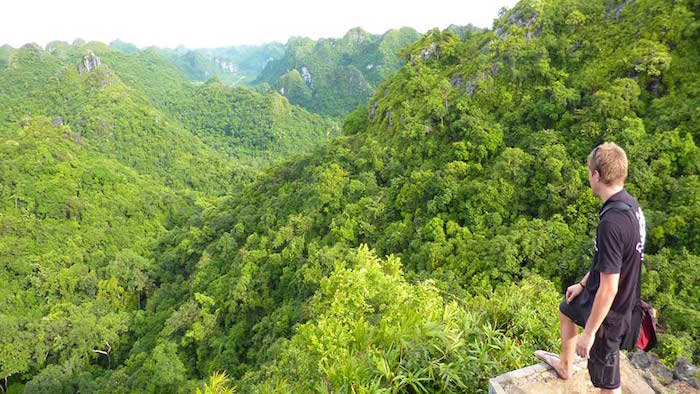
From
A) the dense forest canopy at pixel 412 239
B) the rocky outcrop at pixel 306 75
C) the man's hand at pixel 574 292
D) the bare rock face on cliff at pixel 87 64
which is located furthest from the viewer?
the rocky outcrop at pixel 306 75

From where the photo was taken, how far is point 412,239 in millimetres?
20125

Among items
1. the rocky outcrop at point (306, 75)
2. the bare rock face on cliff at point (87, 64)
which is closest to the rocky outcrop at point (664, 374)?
the bare rock face on cliff at point (87, 64)

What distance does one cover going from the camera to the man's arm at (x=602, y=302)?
3182mm

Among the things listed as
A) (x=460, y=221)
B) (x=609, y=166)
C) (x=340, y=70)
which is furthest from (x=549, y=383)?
(x=340, y=70)

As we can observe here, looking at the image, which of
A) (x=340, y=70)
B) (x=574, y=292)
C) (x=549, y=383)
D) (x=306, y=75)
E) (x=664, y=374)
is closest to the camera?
(x=574, y=292)

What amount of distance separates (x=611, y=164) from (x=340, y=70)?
5155 inches

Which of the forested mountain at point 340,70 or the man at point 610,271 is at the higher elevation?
the forested mountain at point 340,70

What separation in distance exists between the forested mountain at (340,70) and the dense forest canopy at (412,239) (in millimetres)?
80578

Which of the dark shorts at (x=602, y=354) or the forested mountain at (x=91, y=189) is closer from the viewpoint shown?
the dark shorts at (x=602, y=354)

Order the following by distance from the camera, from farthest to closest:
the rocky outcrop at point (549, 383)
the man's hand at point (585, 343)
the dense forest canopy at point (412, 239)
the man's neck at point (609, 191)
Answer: the dense forest canopy at point (412, 239) → the rocky outcrop at point (549, 383) → the man's hand at point (585, 343) → the man's neck at point (609, 191)

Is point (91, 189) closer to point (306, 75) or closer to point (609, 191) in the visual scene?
point (609, 191)

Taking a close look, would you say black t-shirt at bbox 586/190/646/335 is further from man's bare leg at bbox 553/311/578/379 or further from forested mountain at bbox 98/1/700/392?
forested mountain at bbox 98/1/700/392

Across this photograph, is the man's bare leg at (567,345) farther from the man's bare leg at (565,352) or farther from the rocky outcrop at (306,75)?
the rocky outcrop at (306,75)

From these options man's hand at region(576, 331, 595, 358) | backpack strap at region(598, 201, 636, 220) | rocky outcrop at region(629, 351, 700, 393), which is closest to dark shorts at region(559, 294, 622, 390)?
man's hand at region(576, 331, 595, 358)
